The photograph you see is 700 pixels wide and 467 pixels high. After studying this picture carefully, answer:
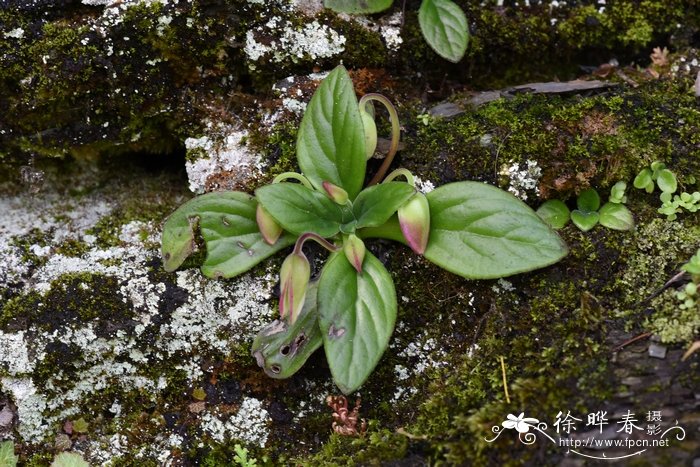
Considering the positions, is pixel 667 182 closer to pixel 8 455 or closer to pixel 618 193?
pixel 618 193

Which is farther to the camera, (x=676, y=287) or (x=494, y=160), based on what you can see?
(x=494, y=160)

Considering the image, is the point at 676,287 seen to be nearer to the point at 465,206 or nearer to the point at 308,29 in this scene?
the point at 465,206

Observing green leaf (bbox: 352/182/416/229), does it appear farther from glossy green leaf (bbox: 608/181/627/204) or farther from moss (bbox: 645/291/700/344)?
moss (bbox: 645/291/700/344)

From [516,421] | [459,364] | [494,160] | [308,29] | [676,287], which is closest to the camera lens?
[516,421]

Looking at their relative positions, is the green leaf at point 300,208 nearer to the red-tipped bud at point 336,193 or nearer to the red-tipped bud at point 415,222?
the red-tipped bud at point 336,193

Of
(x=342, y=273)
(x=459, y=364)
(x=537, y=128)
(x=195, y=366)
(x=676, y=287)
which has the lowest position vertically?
(x=195, y=366)

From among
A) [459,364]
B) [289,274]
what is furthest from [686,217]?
[289,274]

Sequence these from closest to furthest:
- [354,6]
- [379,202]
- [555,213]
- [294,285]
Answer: [294,285], [379,202], [555,213], [354,6]

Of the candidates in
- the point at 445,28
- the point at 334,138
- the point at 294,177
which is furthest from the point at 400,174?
the point at 445,28
